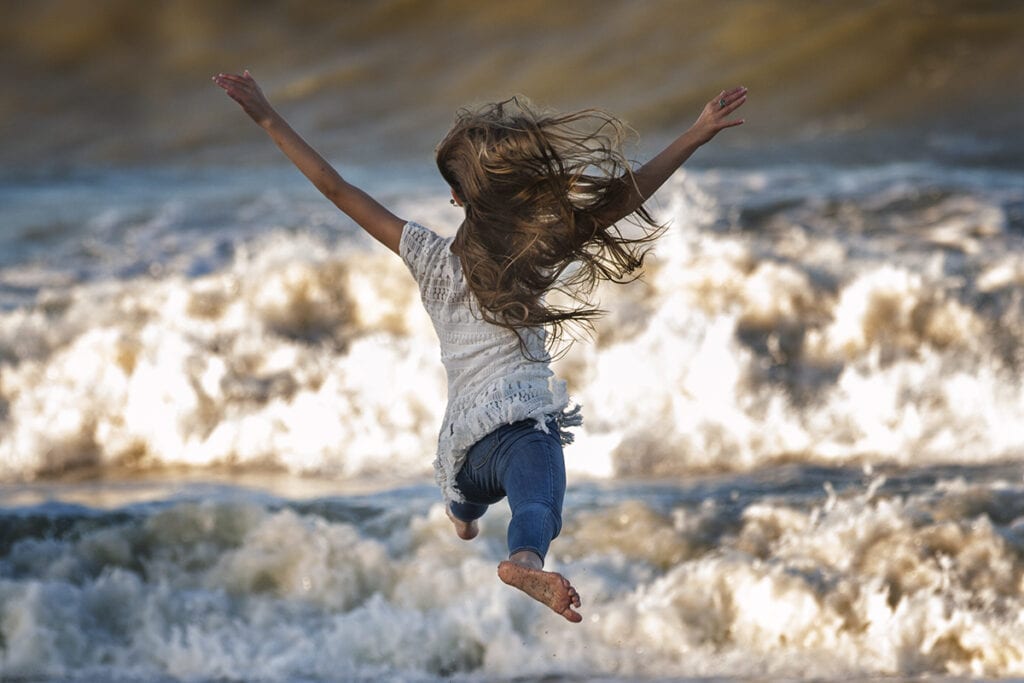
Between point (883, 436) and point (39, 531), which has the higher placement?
point (883, 436)

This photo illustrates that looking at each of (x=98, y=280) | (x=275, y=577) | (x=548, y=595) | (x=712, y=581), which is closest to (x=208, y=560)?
(x=275, y=577)

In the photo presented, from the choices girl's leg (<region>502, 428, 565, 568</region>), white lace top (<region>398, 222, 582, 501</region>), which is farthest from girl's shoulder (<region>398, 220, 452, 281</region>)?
girl's leg (<region>502, 428, 565, 568</region>)

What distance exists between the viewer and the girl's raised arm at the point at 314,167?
10.9 ft

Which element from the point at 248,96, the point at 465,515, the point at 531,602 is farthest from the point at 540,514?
the point at 531,602

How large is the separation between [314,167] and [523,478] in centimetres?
93

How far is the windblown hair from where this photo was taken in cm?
321

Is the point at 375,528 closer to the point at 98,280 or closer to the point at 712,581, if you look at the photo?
Answer: the point at 712,581

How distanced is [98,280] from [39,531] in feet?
9.76

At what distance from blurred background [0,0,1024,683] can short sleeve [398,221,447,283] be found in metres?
1.85

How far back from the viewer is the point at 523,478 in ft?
10.5

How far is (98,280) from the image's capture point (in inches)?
328

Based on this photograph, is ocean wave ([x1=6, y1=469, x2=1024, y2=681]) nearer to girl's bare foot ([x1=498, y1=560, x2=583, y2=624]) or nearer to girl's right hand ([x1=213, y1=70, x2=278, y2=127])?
girl's bare foot ([x1=498, y1=560, x2=583, y2=624])

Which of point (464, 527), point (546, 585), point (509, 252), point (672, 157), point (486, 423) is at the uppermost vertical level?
point (672, 157)

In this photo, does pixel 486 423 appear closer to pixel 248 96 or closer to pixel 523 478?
pixel 523 478
